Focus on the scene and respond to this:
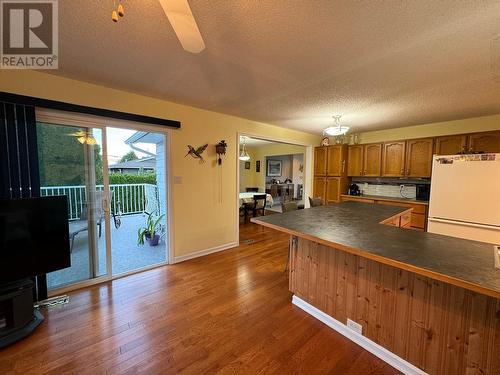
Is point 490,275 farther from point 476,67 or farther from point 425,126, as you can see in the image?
point 425,126

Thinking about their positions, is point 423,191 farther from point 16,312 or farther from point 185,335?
point 16,312

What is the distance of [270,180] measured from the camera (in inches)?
387

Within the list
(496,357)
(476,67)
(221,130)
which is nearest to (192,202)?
(221,130)

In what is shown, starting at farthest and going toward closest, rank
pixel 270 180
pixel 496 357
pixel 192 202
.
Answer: pixel 270 180 → pixel 192 202 → pixel 496 357

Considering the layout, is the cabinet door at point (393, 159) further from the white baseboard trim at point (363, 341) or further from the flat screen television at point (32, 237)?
the flat screen television at point (32, 237)

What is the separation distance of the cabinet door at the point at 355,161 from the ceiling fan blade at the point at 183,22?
461 cm

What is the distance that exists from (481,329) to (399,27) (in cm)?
191

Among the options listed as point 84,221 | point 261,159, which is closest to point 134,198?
point 84,221

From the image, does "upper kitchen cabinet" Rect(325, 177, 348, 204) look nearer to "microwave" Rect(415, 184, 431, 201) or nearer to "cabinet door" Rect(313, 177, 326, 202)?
"cabinet door" Rect(313, 177, 326, 202)

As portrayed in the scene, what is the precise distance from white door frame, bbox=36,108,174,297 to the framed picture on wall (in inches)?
269

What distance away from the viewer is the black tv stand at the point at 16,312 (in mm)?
1664

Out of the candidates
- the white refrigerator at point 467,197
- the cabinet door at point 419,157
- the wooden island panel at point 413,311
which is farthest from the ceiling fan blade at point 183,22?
the cabinet door at point 419,157

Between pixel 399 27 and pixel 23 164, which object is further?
pixel 23 164

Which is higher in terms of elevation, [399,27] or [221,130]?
[399,27]
